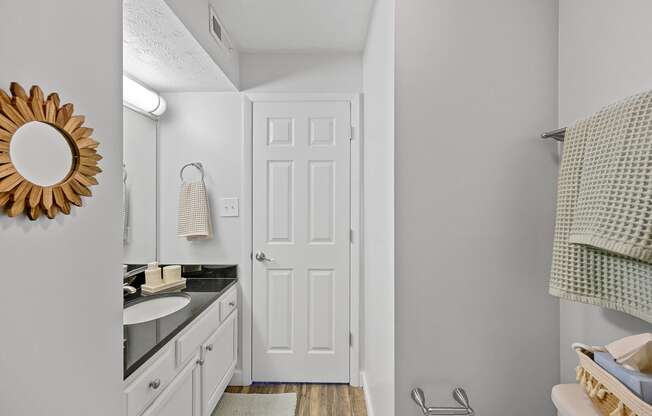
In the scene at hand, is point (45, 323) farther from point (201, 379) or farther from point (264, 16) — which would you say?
point (264, 16)

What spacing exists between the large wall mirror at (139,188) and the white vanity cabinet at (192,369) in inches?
24.8

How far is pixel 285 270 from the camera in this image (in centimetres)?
240

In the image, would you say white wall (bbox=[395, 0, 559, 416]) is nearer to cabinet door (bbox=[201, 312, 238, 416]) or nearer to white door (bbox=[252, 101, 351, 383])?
cabinet door (bbox=[201, 312, 238, 416])

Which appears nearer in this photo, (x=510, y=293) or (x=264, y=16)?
(x=510, y=293)

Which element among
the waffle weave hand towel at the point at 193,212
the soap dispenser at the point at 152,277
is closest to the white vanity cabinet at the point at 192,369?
the soap dispenser at the point at 152,277

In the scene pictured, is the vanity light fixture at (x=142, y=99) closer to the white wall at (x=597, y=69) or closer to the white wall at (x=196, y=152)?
the white wall at (x=196, y=152)

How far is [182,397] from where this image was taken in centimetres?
153

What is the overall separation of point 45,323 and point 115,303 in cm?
24

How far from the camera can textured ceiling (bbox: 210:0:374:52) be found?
1822mm

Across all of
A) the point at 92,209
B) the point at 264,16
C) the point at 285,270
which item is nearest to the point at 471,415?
the point at 92,209

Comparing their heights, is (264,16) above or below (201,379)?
above

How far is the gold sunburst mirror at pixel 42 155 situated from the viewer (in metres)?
0.66

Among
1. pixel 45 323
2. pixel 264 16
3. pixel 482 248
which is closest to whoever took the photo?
pixel 45 323

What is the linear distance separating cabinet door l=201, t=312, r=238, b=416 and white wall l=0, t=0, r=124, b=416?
0.81 meters
